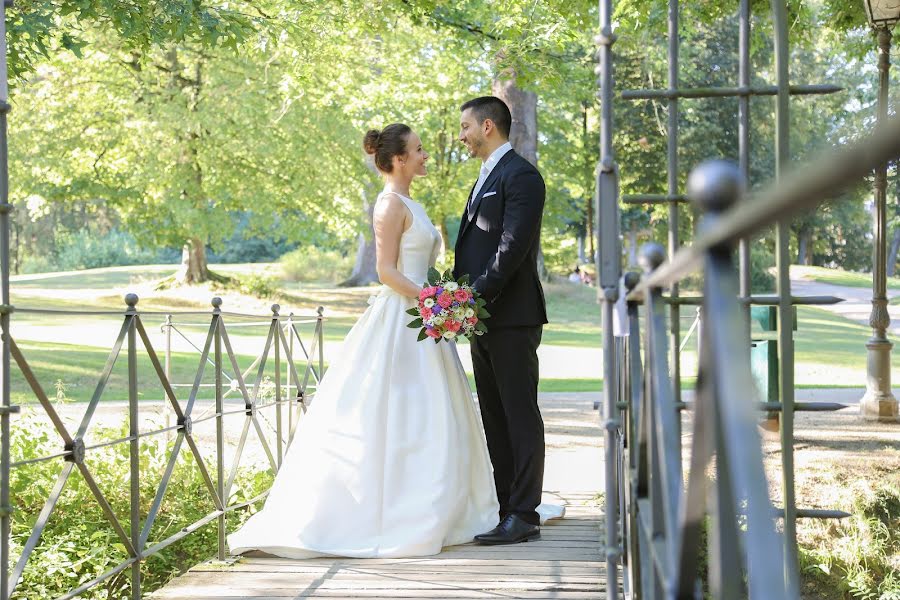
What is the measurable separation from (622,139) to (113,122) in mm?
14038

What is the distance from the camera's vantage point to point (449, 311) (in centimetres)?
496

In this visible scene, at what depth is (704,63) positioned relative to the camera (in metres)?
32.8

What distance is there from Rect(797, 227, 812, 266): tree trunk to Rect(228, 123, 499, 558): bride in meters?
36.4

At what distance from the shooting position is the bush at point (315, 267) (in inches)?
1551

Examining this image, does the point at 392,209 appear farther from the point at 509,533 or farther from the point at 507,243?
the point at 509,533

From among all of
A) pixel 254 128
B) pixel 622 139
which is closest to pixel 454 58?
pixel 254 128

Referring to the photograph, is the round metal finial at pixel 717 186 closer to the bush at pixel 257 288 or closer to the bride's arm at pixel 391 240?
the bride's arm at pixel 391 240

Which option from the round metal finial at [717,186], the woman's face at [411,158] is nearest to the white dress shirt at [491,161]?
the woman's face at [411,158]

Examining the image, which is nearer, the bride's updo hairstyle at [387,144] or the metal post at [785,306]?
the metal post at [785,306]

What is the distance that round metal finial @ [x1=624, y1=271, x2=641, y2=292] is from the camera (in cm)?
286

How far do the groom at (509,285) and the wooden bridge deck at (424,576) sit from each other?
29 cm

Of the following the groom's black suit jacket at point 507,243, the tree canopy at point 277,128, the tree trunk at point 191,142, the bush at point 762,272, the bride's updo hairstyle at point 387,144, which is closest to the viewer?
the groom's black suit jacket at point 507,243

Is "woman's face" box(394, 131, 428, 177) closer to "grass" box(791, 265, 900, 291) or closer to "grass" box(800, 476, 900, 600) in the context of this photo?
"grass" box(800, 476, 900, 600)

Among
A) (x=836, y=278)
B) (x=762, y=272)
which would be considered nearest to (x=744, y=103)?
(x=762, y=272)
